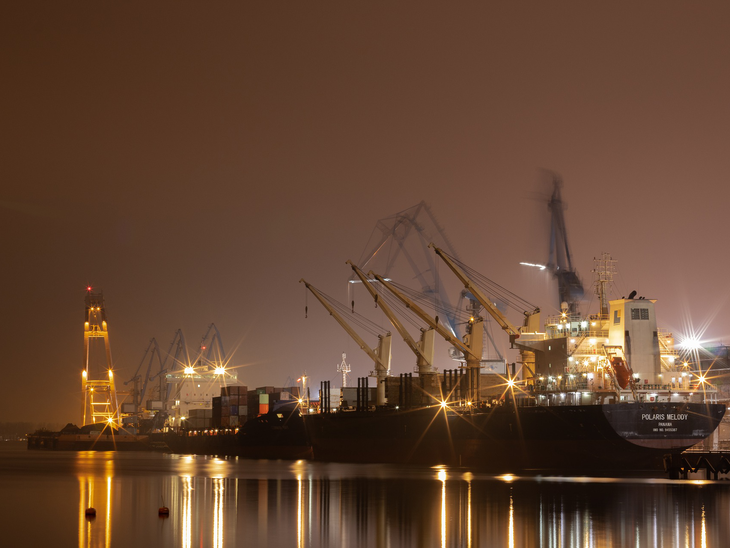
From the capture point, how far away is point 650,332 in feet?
191

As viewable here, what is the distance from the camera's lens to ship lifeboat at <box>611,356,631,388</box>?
174 ft

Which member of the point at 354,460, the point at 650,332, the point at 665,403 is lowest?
the point at 354,460

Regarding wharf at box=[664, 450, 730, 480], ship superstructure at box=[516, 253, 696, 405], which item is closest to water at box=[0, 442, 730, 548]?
wharf at box=[664, 450, 730, 480]

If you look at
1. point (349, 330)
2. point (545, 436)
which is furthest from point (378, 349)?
point (545, 436)

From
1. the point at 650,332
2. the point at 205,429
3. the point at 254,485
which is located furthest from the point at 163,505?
the point at 205,429

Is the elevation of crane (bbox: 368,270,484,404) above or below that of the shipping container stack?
above

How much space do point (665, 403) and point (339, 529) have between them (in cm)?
3000

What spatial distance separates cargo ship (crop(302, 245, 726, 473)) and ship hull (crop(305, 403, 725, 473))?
0.23 feet

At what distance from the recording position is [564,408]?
177 ft

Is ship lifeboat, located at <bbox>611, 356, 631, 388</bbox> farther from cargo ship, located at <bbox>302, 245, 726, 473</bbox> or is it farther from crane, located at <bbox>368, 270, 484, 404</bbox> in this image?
crane, located at <bbox>368, 270, 484, 404</bbox>

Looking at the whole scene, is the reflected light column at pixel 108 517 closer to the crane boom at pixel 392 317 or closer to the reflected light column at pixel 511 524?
the reflected light column at pixel 511 524

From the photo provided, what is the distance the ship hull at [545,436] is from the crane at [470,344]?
164 inches

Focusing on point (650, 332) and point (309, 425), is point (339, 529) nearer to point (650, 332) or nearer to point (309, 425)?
point (650, 332)

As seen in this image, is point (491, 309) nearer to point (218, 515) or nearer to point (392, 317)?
point (392, 317)
